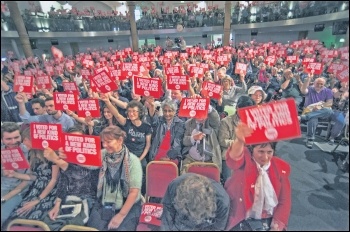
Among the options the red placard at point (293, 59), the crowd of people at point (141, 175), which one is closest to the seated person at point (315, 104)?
the crowd of people at point (141, 175)

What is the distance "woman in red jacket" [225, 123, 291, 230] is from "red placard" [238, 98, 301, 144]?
261mm

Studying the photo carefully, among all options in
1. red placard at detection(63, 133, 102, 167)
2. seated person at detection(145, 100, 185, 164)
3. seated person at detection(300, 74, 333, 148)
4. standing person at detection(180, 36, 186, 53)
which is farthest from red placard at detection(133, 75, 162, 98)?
seated person at detection(300, 74, 333, 148)

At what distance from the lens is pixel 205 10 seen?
503 centimetres

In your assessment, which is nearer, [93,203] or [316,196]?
[93,203]

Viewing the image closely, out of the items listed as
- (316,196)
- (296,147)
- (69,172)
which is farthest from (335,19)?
(296,147)

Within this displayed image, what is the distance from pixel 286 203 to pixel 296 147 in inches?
130

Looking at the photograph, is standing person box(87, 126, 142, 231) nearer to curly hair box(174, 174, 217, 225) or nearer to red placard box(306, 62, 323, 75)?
curly hair box(174, 174, 217, 225)

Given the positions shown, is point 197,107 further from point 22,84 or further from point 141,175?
point 22,84

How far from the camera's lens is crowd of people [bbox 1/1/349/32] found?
2.57m

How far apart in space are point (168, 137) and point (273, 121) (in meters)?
1.80

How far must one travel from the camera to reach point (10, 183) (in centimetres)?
213

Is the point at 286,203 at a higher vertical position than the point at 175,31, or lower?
lower

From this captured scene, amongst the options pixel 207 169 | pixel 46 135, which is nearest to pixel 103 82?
pixel 46 135

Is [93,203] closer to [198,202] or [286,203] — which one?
[198,202]
